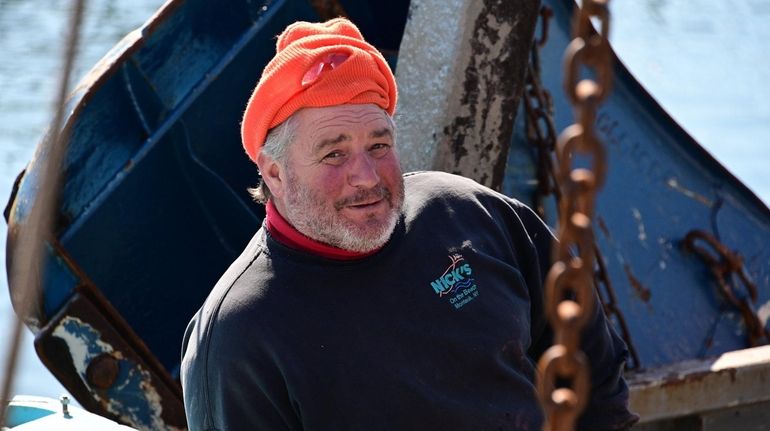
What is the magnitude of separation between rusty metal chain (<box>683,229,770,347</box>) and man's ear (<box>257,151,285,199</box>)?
1968 mm

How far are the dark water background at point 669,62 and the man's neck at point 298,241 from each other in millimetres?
5301

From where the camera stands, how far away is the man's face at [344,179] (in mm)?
2578

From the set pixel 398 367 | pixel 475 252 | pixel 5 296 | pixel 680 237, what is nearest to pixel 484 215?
pixel 475 252

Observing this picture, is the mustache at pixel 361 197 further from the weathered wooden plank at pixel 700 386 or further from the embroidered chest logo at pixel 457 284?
the weathered wooden plank at pixel 700 386

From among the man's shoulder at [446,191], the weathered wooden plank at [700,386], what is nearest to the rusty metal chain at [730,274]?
the weathered wooden plank at [700,386]

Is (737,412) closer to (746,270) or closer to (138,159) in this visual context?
(746,270)

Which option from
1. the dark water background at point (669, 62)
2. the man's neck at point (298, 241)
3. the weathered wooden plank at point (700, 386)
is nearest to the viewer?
the man's neck at point (298, 241)

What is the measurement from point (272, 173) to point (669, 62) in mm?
9042

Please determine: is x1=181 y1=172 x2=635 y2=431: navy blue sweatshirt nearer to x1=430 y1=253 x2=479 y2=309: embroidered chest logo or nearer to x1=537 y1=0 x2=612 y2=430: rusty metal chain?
x1=430 y1=253 x2=479 y2=309: embroidered chest logo

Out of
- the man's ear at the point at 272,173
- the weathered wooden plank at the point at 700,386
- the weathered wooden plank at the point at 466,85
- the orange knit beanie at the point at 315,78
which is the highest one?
the orange knit beanie at the point at 315,78

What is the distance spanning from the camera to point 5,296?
24.1 feet

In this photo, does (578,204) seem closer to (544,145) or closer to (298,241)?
(298,241)

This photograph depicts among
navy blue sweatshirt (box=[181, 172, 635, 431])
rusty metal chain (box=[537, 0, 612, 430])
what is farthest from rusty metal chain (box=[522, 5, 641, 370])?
rusty metal chain (box=[537, 0, 612, 430])

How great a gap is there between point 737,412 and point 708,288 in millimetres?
626
